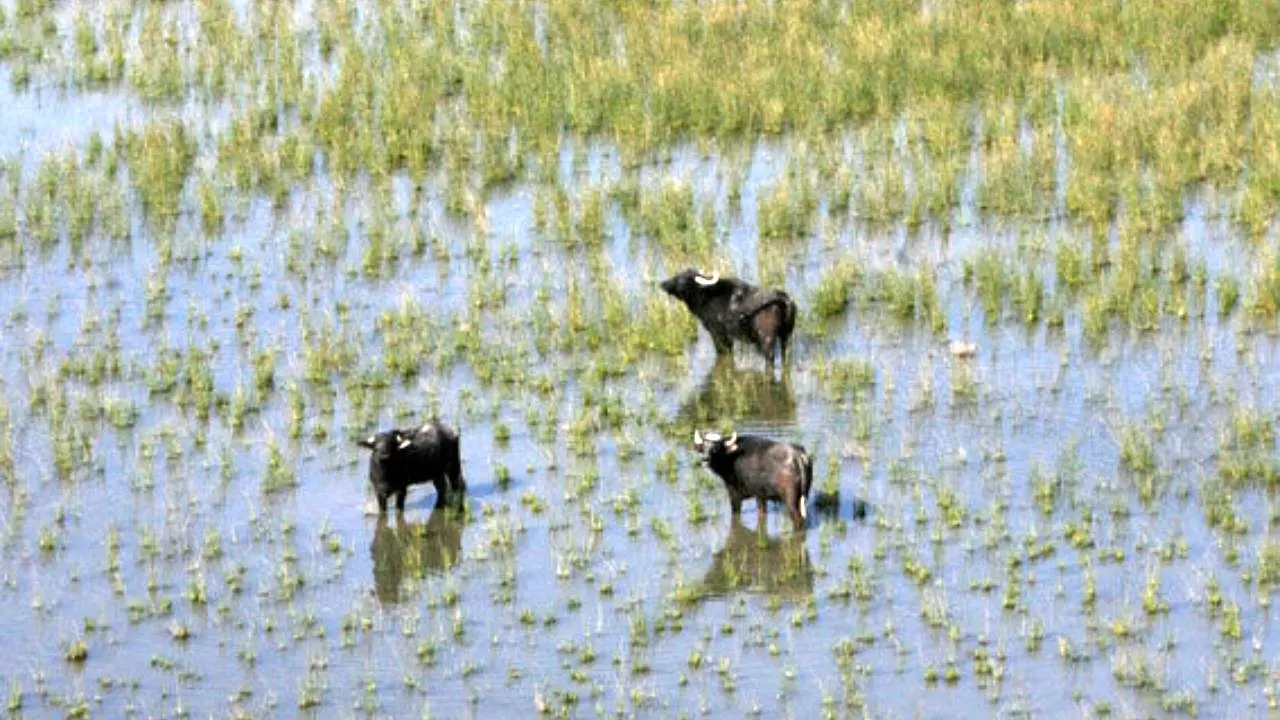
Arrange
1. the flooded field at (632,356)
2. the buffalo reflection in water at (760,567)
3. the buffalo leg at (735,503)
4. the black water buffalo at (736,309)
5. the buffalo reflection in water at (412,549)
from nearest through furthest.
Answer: the flooded field at (632,356), the buffalo reflection in water at (760,567), the buffalo reflection in water at (412,549), the buffalo leg at (735,503), the black water buffalo at (736,309)

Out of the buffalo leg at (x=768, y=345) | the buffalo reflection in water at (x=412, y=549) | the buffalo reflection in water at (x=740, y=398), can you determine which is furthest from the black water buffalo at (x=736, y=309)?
the buffalo reflection in water at (x=412, y=549)

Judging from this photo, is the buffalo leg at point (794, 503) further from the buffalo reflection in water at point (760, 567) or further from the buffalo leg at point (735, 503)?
the buffalo leg at point (735, 503)

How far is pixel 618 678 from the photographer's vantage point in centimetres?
1412

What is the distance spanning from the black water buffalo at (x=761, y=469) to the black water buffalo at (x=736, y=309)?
269 cm

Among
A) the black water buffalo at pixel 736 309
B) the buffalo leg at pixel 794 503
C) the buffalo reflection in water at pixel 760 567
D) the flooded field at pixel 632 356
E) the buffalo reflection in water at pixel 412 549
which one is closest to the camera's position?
the flooded field at pixel 632 356

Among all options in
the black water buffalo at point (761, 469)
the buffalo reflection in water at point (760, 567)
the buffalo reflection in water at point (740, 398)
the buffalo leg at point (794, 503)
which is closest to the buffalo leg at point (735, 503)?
the black water buffalo at point (761, 469)

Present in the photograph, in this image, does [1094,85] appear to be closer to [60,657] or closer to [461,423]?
[461,423]

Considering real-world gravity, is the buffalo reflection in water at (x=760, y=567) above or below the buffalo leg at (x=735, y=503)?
below

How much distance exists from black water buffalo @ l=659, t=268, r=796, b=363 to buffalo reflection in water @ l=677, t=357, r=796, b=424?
0.65ft

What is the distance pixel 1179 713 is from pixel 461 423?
20.2ft

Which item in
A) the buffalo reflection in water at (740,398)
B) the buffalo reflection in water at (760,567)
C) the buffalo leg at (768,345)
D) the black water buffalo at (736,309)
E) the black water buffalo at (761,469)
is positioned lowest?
the buffalo reflection in water at (760,567)

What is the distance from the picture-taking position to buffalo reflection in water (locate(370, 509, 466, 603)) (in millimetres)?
15789

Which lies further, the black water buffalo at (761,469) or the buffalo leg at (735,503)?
the buffalo leg at (735,503)

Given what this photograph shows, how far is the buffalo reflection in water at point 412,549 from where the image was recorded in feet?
51.8
